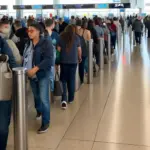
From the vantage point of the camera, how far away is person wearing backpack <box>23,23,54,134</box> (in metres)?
4.46

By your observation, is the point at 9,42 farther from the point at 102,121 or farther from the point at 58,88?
the point at 102,121

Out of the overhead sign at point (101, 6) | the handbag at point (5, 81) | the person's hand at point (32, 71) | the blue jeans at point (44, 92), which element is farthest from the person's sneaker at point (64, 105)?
the overhead sign at point (101, 6)

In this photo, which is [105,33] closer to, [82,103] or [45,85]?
[82,103]

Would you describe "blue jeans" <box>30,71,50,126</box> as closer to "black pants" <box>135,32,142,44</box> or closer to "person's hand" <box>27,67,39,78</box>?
"person's hand" <box>27,67,39,78</box>

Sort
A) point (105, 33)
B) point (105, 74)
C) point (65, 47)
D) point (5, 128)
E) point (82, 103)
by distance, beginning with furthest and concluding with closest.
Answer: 1. point (105, 33)
2. point (105, 74)
3. point (82, 103)
4. point (65, 47)
5. point (5, 128)

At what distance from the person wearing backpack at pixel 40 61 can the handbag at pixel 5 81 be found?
673 mm

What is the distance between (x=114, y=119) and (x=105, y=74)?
13.5ft

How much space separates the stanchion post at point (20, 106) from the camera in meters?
3.59

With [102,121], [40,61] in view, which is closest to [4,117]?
[40,61]

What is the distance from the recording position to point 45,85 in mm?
4645

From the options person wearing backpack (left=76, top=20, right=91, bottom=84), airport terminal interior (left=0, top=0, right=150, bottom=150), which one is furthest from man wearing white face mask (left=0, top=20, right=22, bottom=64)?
person wearing backpack (left=76, top=20, right=91, bottom=84)

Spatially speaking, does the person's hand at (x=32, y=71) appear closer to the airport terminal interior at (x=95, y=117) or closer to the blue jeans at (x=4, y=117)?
the airport terminal interior at (x=95, y=117)

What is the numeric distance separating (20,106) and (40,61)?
3.53 feet

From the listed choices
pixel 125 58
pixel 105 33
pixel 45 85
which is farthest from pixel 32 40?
pixel 125 58
